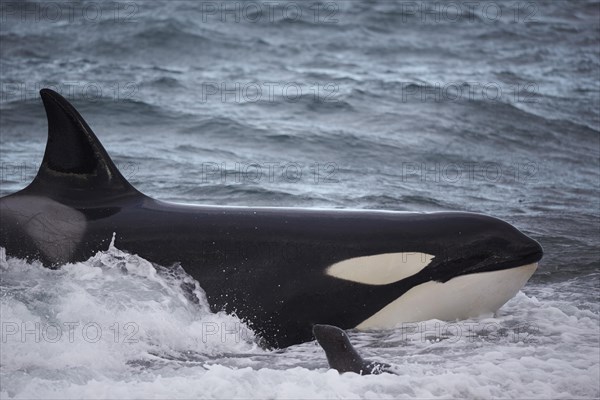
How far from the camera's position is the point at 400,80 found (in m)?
24.1

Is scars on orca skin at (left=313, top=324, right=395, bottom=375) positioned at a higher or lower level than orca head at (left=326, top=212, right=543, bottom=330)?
lower

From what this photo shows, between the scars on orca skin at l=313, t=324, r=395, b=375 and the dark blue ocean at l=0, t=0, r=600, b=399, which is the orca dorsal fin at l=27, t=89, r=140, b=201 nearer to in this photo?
the dark blue ocean at l=0, t=0, r=600, b=399

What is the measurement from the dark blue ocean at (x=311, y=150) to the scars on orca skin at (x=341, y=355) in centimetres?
13

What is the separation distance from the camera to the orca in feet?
27.3

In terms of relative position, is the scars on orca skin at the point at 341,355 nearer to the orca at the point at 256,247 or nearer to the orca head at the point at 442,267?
the orca at the point at 256,247

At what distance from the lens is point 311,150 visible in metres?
17.5

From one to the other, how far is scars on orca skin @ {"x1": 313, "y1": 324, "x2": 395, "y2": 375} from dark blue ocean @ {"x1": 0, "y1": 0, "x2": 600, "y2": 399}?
133 mm

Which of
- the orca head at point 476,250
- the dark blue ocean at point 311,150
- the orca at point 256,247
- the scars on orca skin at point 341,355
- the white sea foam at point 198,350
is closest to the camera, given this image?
the white sea foam at point 198,350

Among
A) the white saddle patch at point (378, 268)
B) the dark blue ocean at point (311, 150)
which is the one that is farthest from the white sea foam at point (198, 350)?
the white saddle patch at point (378, 268)

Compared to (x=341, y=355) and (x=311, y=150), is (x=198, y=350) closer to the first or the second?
(x=341, y=355)

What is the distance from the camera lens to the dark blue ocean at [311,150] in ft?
25.1

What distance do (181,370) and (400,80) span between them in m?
17.4

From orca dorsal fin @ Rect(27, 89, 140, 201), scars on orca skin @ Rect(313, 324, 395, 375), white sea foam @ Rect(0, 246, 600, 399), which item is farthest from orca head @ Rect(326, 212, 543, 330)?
orca dorsal fin @ Rect(27, 89, 140, 201)

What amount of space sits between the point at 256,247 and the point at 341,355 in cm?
140
